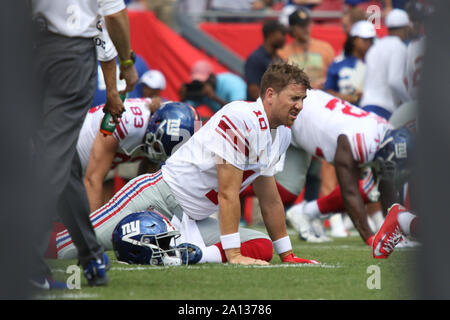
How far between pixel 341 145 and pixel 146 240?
8.42 feet

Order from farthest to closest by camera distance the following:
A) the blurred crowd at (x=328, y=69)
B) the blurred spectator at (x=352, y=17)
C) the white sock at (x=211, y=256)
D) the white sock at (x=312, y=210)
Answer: the blurred spectator at (x=352, y=17), the blurred crowd at (x=328, y=69), the white sock at (x=312, y=210), the white sock at (x=211, y=256)

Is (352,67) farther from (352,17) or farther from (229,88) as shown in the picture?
(229,88)

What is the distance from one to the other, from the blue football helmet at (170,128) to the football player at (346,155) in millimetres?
1233

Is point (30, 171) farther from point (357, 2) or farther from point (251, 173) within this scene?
point (357, 2)

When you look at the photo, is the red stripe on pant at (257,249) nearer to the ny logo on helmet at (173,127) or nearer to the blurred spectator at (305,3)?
the ny logo on helmet at (173,127)

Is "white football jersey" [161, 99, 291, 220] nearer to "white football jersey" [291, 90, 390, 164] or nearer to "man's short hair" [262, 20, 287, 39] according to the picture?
"white football jersey" [291, 90, 390, 164]

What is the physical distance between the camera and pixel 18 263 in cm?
223

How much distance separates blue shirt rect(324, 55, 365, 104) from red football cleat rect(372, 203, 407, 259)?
3.89 meters

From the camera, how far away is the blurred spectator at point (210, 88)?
32.0 ft

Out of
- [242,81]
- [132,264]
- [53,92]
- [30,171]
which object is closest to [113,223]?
[132,264]

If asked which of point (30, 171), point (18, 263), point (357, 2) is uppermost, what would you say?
point (30, 171)

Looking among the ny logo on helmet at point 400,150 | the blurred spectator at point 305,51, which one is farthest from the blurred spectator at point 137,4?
the ny logo on helmet at point 400,150

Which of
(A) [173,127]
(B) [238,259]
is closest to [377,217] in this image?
(A) [173,127]
